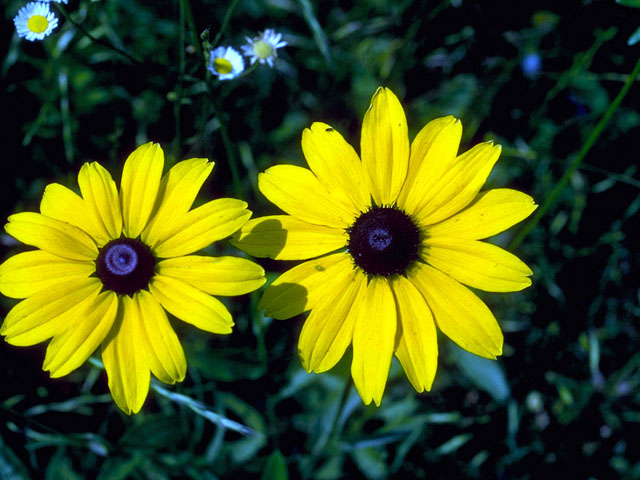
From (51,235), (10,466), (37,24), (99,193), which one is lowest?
(10,466)

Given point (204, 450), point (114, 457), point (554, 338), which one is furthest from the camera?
point (554, 338)

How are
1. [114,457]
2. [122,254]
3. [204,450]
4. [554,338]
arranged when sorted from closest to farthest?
[122,254] < [114,457] < [204,450] < [554,338]

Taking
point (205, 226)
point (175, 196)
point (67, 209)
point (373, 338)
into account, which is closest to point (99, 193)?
point (67, 209)

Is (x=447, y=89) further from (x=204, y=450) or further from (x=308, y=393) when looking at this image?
(x=204, y=450)

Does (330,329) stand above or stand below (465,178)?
below

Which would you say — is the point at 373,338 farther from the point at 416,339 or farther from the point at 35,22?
the point at 35,22

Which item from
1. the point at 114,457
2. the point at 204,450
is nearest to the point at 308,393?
the point at 204,450
